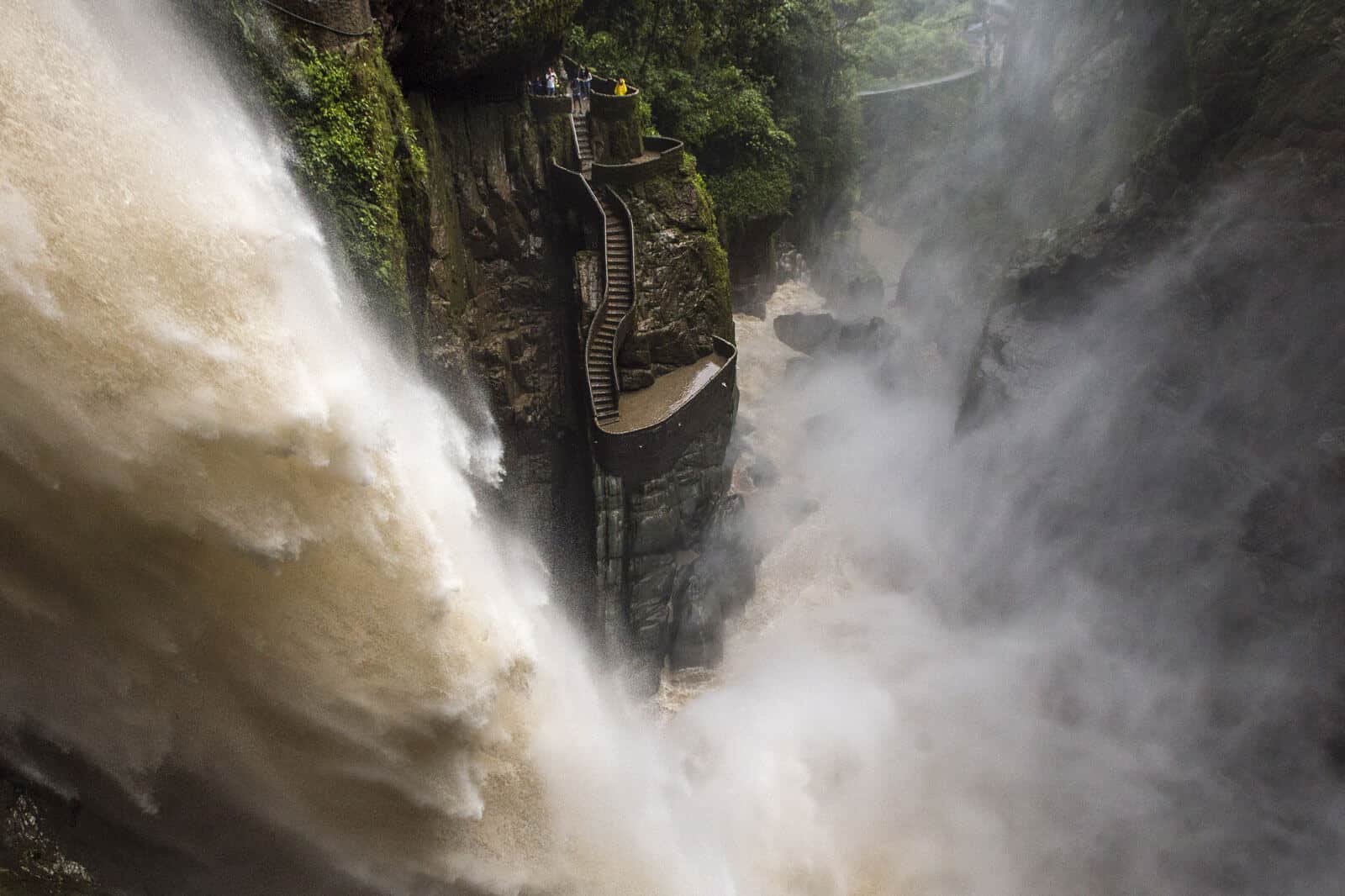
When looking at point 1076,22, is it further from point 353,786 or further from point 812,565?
point 353,786

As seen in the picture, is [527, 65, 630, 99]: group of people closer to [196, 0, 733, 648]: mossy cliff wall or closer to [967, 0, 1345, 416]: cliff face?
[196, 0, 733, 648]: mossy cliff wall

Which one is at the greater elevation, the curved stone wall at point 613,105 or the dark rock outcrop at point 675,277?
the curved stone wall at point 613,105

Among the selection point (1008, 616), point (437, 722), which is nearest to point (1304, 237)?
point (1008, 616)

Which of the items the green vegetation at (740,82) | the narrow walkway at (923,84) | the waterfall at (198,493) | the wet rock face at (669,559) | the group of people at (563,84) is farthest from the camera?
the narrow walkway at (923,84)

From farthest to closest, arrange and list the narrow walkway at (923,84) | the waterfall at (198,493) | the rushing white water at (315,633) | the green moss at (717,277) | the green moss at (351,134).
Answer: the narrow walkway at (923,84)
the green moss at (717,277)
the green moss at (351,134)
the rushing white water at (315,633)
the waterfall at (198,493)

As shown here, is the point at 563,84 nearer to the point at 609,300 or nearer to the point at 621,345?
the point at 609,300

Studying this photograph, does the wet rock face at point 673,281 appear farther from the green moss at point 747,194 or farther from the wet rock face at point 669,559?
the green moss at point 747,194

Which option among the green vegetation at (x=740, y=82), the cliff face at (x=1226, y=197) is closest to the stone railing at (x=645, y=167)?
the green vegetation at (x=740, y=82)
